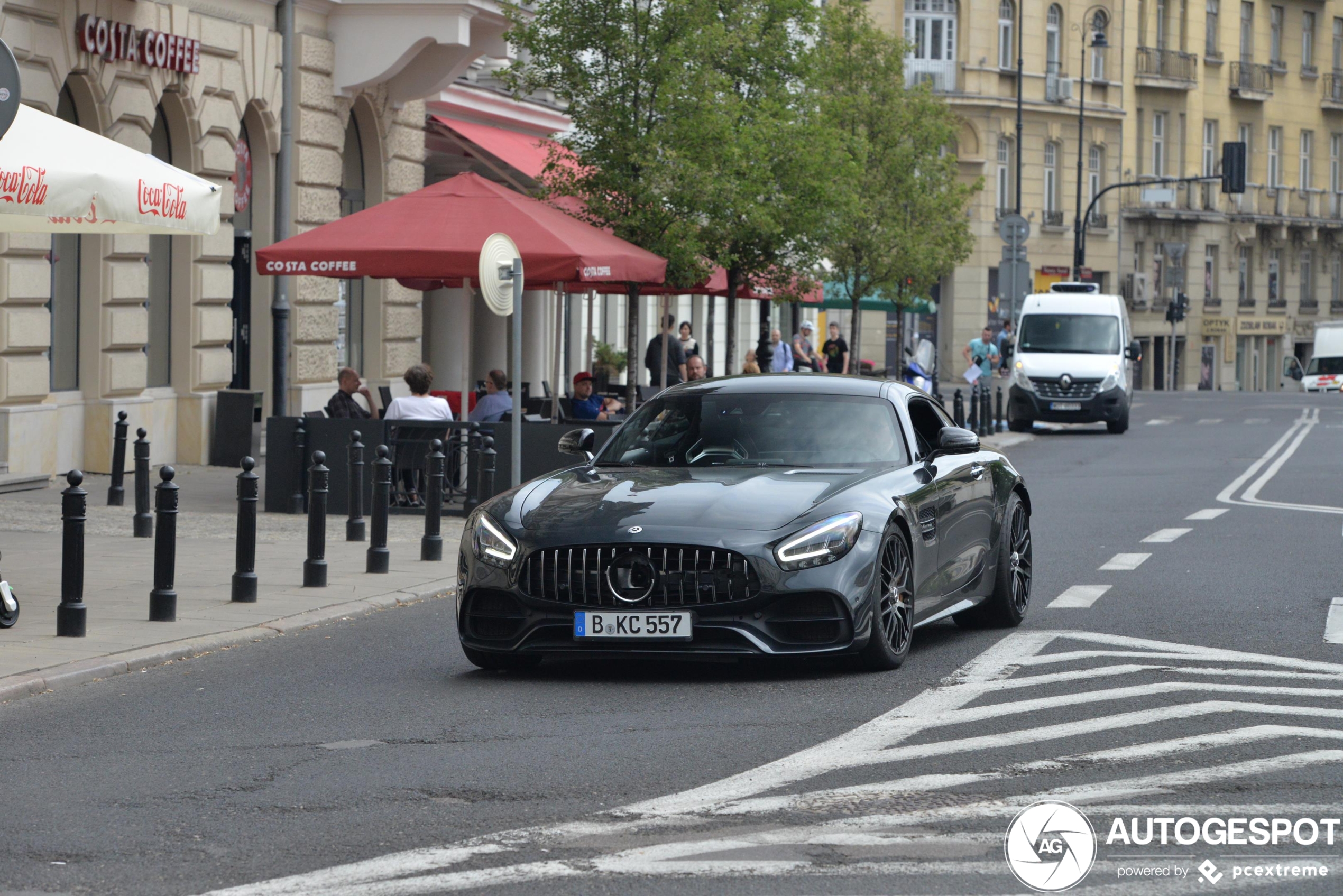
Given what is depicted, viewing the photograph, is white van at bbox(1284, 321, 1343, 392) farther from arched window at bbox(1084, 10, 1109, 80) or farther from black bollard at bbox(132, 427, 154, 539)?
black bollard at bbox(132, 427, 154, 539)

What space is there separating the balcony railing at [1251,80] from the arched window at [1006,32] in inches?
606

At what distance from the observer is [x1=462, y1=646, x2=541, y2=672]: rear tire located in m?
9.34

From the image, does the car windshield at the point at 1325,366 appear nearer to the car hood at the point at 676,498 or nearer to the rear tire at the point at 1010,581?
the rear tire at the point at 1010,581

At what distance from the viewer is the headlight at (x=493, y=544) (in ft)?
29.8

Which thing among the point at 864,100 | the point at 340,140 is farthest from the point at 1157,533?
the point at 864,100

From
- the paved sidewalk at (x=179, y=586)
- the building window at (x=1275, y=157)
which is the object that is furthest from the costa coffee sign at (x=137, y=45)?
the building window at (x=1275, y=157)

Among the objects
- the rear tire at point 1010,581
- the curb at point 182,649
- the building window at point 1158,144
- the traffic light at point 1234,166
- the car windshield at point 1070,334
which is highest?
the building window at point 1158,144

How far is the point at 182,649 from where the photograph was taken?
10.2 meters

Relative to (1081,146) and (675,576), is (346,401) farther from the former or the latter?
(1081,146)

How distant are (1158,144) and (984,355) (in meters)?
37.8

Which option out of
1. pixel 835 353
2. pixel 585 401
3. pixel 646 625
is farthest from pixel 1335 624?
pixel 835 353

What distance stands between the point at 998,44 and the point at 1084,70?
4671 millimetres

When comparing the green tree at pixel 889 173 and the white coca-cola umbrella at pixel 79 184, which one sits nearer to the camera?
the white coca-cola umbrella at pixel 79 184

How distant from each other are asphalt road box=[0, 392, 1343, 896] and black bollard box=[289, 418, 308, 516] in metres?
6.00
